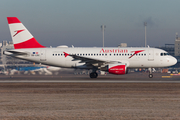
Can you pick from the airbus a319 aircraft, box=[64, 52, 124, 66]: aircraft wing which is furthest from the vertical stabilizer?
box=[64, 52, 124, 66]: aircraft wing

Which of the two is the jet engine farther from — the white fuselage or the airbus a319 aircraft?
the white fuselage

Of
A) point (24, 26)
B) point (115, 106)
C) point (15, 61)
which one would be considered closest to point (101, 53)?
point (24, 26)

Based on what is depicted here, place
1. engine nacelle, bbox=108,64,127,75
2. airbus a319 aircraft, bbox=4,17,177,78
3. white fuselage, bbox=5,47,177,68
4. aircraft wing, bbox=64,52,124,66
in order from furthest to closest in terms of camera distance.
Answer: white fuselage, bbox=5,47,177,68 < airbus a319 aircraft, bbox=4,17,177,78 < aircraft wing, bbox=64,52,124,66 < engine nacelle, bbox=108,64,127,75

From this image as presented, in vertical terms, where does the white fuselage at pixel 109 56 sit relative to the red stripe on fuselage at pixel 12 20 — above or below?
below

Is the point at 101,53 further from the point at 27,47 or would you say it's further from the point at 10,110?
the point at 10,110

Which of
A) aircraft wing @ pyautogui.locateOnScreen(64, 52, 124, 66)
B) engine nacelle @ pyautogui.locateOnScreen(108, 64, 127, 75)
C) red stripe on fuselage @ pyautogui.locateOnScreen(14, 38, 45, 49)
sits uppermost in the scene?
red stripe on fuselage @ pyautogui.locateOnScreen(14, 38, 45, 49)

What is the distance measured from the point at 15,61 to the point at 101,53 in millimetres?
101195

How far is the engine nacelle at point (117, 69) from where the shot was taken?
3738cm

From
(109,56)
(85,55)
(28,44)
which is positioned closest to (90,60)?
(85,55)

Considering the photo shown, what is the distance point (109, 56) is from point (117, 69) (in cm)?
297

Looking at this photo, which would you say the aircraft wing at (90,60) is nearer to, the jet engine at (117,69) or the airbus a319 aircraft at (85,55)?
the airbus a319 aircraft at (85,55)

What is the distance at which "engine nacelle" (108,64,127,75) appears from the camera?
123 feet

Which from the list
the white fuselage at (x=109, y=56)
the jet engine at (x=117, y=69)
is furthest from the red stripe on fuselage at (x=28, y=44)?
the jet engine at (x=117, y=69)

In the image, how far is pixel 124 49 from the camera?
40156 mm
